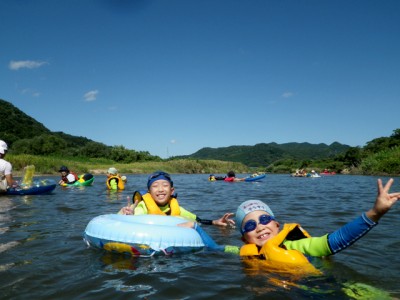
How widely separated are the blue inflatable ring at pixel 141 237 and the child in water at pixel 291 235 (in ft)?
1.06

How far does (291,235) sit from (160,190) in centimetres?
233

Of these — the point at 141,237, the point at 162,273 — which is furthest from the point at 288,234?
the point at 141,237

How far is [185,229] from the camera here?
4.36 metres

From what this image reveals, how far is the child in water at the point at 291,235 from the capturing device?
312 cm

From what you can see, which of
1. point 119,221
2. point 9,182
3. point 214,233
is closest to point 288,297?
point 119,221

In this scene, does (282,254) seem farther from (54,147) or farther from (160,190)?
(54,147)

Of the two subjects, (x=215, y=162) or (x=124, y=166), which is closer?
(x=124, y=166)

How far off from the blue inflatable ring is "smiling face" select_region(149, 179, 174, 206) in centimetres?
115

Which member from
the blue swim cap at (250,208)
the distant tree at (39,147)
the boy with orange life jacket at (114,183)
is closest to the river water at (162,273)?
the blue swim cap at (250,208)

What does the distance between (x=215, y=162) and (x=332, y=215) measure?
4622 cm

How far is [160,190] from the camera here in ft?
18.4

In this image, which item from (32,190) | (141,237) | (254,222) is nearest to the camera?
(141,237)

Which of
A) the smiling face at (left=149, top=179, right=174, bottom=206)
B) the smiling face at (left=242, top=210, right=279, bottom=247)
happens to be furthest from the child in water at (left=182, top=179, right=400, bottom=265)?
the smiling face at (left=149, top=179, right=174, bottom=206)

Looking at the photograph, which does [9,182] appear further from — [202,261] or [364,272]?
[364,272]
